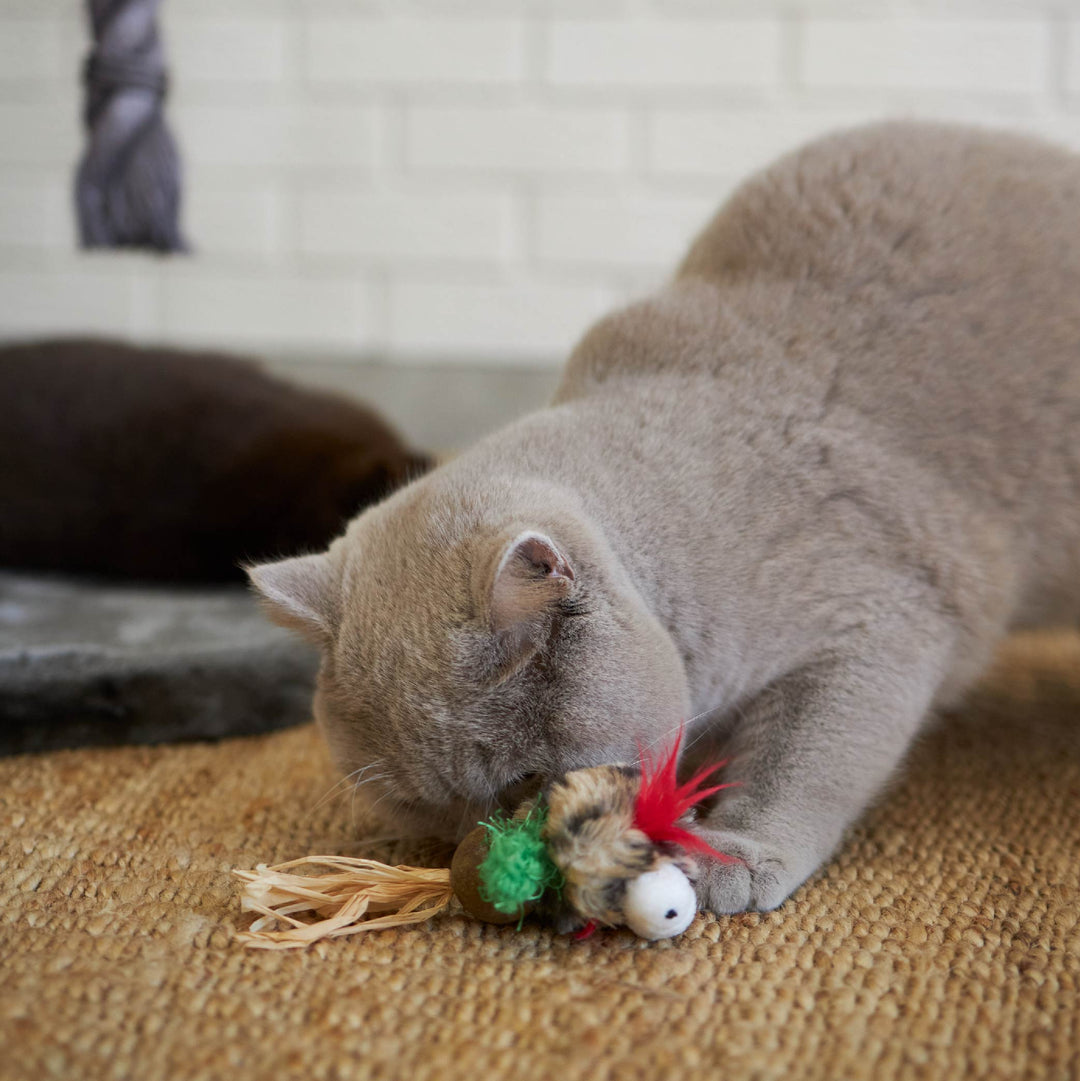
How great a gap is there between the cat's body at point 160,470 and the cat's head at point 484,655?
76 cm

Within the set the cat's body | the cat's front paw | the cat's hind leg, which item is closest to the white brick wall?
the cat's body

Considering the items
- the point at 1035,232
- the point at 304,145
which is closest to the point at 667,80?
the point at 304,145

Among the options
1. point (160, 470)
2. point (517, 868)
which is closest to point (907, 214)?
point (517, 868)

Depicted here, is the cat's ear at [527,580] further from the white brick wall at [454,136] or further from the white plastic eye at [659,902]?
the white brick wall at [454,136]

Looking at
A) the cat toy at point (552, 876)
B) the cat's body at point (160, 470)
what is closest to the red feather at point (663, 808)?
the cat toy at point (552, 876)

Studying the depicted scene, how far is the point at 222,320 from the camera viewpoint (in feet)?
8.51

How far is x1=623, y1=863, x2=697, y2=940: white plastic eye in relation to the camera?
79 cm

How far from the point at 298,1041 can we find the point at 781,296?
0.85 m

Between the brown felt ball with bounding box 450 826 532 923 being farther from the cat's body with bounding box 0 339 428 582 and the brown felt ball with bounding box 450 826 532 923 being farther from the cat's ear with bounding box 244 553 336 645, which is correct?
the cat's body with bounding box 0 339 428 582

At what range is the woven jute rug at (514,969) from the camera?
0.69 meters

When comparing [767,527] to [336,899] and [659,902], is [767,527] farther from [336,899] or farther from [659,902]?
[336,899]

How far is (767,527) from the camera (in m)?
1.03

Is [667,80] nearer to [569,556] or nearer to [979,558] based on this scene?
[979,558]

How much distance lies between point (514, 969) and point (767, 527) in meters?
0.47
